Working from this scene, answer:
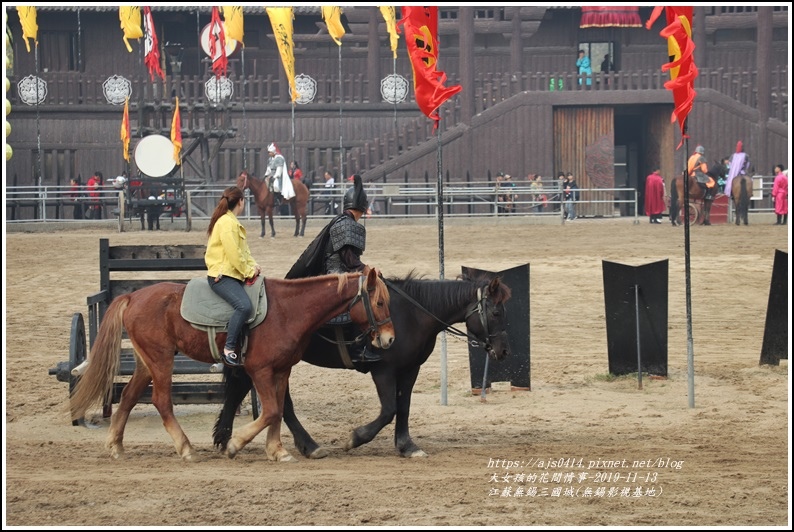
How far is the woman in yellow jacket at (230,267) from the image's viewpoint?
8.92 metres

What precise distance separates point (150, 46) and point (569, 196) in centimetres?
1261

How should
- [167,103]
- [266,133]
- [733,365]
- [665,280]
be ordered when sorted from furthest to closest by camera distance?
[266,133], [167,103], [733,365], [665,280]

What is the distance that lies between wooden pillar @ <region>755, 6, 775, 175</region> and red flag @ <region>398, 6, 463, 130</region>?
89.3 ft

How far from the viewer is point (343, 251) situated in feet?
31.9

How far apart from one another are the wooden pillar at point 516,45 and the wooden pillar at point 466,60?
170cm

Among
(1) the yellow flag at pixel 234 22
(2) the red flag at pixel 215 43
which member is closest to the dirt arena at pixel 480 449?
(1) the yellow flag at pixel 234 22

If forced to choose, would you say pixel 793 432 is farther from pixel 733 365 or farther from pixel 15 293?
pixel 15 293

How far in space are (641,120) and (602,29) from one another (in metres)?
3.26

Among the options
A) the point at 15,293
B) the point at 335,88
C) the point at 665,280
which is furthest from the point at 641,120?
the point at 665,280

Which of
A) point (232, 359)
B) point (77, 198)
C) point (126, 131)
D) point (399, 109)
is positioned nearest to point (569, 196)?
point (399, 109)

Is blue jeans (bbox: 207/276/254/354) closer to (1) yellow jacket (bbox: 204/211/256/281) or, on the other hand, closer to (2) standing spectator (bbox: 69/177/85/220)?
(1) yellow jacket (bbox: 204/211/256/281)

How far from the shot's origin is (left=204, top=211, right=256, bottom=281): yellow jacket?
8.98 metres

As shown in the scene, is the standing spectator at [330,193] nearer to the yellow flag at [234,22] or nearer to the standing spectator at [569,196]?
the yellow flag at [234,22]

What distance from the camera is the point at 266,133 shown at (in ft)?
123
